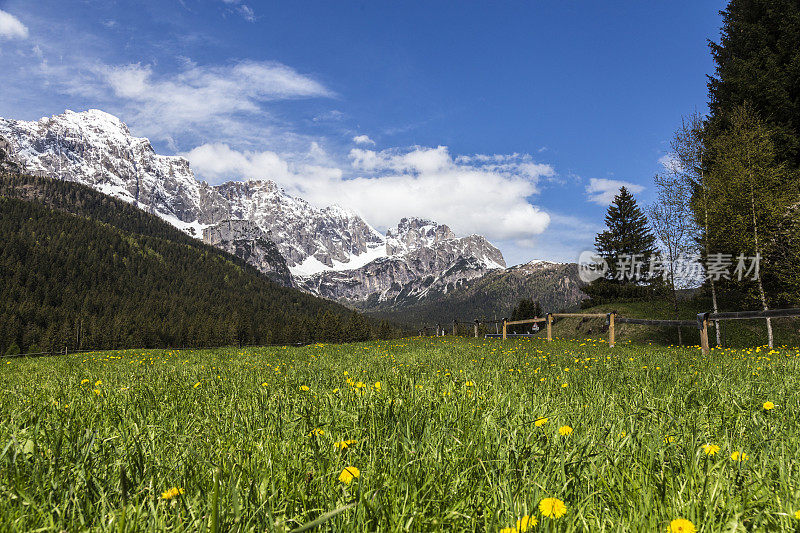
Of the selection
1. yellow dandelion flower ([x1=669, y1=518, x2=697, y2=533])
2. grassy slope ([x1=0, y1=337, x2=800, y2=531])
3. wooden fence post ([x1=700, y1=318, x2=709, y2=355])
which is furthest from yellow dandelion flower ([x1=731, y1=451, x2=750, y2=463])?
wooden fence post ([x1=700, y1=318, x2=709, y2=355])

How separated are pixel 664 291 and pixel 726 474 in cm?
3093

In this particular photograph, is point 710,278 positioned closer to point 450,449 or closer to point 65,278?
point 450,449

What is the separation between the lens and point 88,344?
12181 centimetres

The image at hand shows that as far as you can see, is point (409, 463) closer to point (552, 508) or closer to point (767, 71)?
point (552, 508)

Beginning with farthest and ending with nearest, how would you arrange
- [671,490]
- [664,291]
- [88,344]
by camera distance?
[88,344] < [664,291] < [671,490]

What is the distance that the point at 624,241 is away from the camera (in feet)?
173

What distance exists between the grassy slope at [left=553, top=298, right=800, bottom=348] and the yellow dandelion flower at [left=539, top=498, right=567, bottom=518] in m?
26.9

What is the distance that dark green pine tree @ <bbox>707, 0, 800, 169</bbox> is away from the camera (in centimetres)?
2670

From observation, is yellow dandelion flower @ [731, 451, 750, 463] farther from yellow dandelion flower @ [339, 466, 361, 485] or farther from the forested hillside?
the forested hillside

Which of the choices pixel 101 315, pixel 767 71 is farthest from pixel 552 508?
pixel 101 315

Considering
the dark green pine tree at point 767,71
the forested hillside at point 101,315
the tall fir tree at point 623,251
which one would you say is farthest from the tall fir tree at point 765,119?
the forested hillside at point 101,315

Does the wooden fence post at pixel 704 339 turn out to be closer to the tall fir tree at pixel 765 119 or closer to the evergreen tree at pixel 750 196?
the tall fir tree at pixel 765 119

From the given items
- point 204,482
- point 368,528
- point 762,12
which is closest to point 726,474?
point 368,528

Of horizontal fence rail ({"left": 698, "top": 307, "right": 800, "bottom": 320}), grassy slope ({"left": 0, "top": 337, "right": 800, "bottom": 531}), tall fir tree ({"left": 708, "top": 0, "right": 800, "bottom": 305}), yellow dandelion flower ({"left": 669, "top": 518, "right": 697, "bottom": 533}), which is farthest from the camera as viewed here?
tall fir tree ({"left": 708, "top": 0, "right": 800, "bottom": 305})
